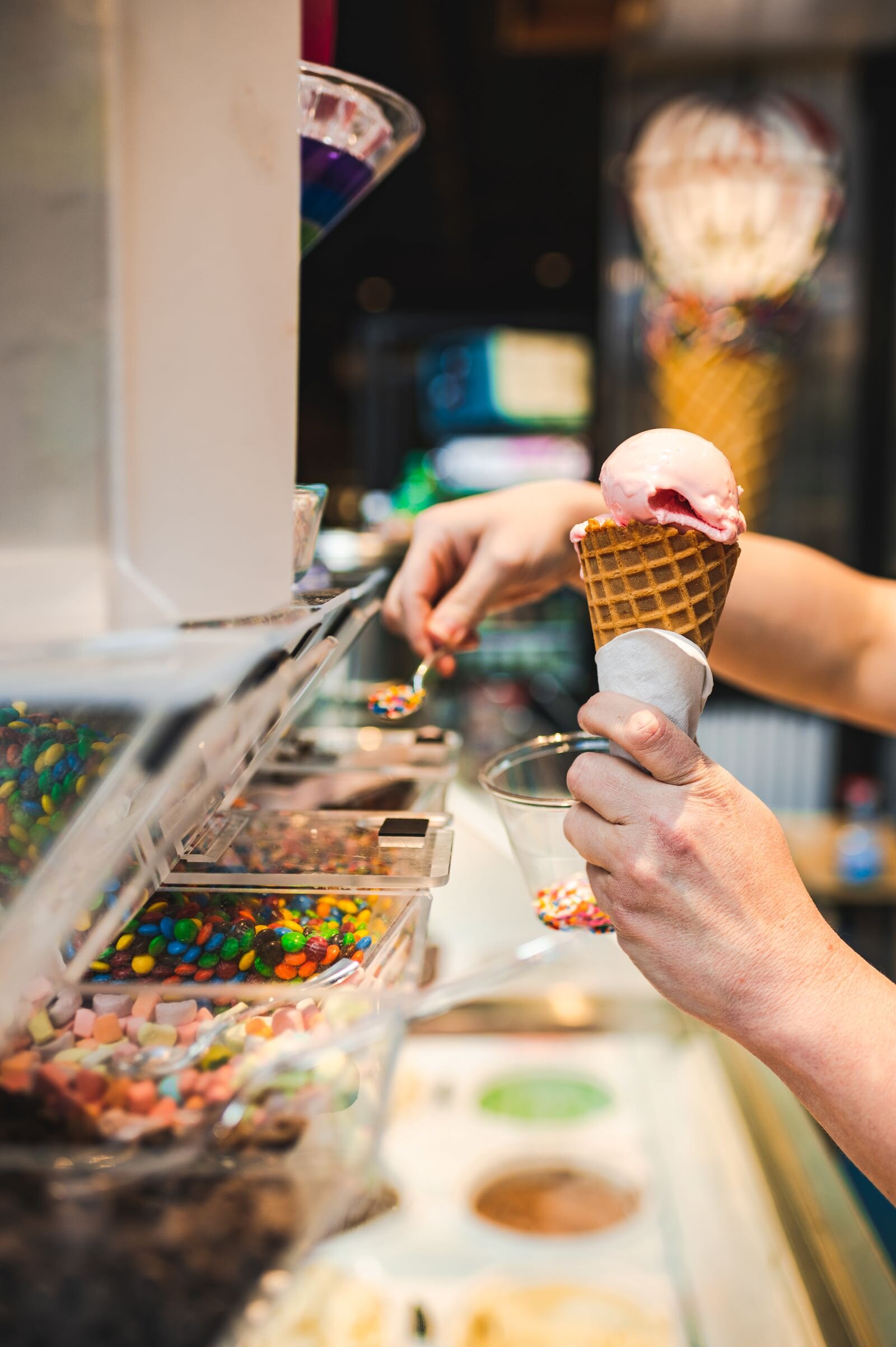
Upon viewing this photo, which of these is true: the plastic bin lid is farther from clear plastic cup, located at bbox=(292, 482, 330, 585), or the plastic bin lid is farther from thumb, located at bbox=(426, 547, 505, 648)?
thumb, located at bbox=(426, 547, 505, 648)

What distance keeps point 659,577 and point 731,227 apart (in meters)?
3.05

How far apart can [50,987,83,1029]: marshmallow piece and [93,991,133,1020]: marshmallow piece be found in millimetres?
13

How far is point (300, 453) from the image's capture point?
1.09 m

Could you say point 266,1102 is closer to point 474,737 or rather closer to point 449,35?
point 474,737

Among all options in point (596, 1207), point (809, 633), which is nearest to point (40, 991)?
point (809, 633)

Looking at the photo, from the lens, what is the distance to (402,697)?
1312 mm

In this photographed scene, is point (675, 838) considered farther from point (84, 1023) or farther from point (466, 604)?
point (466, 604)

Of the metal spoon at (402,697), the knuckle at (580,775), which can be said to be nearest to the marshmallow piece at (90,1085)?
the knuckle at (580,775)

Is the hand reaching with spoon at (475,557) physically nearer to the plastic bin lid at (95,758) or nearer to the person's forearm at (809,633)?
the person's forearm at (809,633)

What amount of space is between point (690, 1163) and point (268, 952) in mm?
1340

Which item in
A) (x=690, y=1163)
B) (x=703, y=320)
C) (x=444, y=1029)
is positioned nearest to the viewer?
(x=690, y=1163)

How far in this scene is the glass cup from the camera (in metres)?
1.05

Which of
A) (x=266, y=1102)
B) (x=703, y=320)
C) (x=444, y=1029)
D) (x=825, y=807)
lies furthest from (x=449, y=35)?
(x=266, y=1102)

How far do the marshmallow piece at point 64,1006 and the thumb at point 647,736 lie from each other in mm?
455
